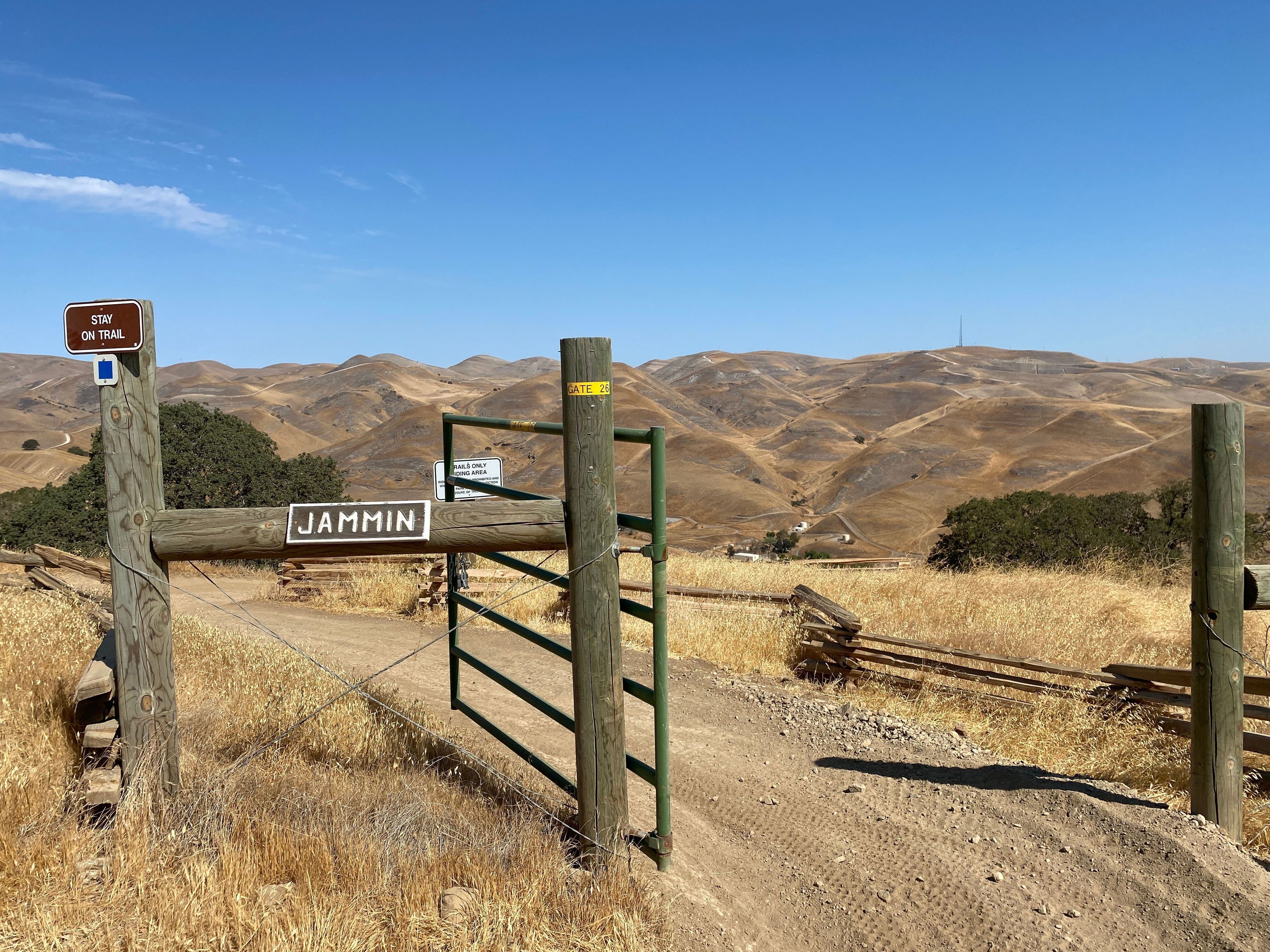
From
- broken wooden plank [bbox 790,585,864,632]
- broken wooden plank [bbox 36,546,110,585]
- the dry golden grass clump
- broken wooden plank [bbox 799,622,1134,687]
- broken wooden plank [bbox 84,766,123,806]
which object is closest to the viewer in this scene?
the dry golden grass clump

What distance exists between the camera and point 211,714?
5.55m

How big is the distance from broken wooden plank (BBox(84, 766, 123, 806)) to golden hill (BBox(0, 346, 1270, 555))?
44.6 metres

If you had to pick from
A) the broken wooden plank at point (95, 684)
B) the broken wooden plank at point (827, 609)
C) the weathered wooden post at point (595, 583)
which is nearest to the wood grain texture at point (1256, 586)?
the weathered wooden post at point (595, 583)

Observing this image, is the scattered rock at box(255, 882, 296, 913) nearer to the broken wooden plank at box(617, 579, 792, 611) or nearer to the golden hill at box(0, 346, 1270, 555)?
the broken wooden plank at box(617, 579, 792, 611)

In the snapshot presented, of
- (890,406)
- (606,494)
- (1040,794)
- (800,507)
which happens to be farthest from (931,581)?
(890,406)

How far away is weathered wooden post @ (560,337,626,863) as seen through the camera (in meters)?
4.04

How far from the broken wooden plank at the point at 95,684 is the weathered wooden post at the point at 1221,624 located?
5.64m

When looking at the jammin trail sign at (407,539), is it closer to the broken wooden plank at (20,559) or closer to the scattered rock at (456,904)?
the scattered rock at (456,904)

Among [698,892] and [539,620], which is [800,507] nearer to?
[539,620]

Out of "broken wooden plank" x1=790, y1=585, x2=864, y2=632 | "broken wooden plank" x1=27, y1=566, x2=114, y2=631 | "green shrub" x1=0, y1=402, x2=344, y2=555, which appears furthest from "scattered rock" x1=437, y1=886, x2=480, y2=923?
→ "green shrub" x1=0, y1=402, x2=344, y2=555

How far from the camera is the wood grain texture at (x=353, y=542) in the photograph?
3926 mm

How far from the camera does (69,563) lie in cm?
1279

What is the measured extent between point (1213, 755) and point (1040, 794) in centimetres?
95

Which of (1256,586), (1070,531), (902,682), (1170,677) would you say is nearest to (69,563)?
(902,682)
